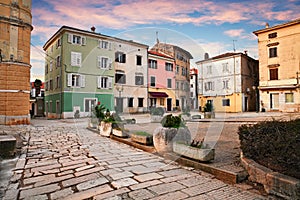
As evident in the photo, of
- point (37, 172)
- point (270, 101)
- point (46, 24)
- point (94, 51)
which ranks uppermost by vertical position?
point (94, 51)

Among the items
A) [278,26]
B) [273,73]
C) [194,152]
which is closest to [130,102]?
[273,73]

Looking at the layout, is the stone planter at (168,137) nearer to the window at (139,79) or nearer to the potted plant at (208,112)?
the potted plant at (208,112)

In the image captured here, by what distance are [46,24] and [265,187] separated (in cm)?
1039

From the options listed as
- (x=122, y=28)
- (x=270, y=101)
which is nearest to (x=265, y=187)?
(x=122, y=28)

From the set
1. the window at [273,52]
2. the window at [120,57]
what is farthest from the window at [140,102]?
the window at [273,52]

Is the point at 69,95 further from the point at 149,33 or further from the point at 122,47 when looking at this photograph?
the point at 149,33

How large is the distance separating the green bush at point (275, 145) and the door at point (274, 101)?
23497 millimetres

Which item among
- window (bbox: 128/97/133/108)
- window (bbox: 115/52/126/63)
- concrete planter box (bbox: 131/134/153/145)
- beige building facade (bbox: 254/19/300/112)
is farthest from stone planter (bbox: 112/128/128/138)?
beige building facade (bbox: 254/19/300/112)

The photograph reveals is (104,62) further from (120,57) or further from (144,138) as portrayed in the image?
(144,138)

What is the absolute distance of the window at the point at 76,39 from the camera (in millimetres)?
21453

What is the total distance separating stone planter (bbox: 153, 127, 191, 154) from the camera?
4711 mm

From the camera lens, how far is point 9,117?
13.0m

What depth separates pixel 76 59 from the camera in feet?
72.3

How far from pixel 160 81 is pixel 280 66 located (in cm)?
1517
